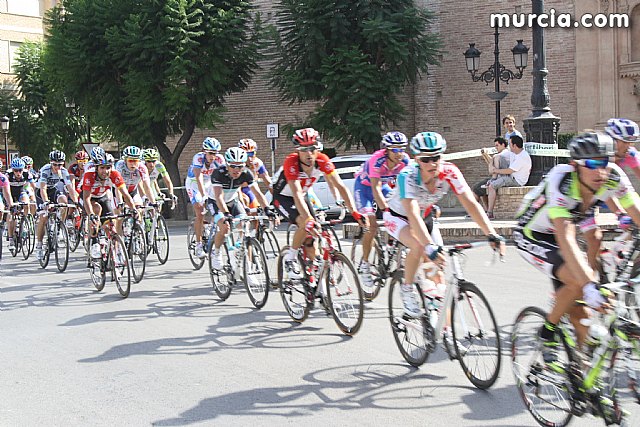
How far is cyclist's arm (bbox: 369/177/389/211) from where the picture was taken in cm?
954

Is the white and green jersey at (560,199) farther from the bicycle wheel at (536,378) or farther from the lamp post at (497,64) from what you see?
the lamp post at (497,64)

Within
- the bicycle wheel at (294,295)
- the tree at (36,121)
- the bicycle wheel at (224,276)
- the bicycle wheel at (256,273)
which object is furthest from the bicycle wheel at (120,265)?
the tree at (36,121)

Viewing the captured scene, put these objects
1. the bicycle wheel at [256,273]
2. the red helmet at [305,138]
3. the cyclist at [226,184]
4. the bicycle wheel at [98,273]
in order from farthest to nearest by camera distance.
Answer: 1. the bicycle wheel at [98,273]
2. the cyclist at [226,184]
3. the bicycle wheel at [256,273]
4. the red helmet at [305,138]

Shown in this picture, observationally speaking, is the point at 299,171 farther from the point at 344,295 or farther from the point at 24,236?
the point at 24,236

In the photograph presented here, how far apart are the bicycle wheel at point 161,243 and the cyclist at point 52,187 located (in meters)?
1.59

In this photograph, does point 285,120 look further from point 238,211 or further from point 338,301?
point 338,301

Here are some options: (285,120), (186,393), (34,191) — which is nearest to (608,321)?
(186,393)

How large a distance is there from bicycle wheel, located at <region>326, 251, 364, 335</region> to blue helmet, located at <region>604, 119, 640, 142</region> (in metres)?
2.64

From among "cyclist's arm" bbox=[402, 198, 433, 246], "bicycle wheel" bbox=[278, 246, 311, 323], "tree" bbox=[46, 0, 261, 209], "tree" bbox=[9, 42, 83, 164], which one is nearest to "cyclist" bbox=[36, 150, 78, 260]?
"bicycle wheel" bbox=[278, 246, 311, 323]

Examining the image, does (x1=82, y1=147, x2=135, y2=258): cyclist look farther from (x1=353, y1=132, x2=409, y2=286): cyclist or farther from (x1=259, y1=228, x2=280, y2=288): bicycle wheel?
(x1=353, y1=132, x2=409, y2=286): cyclist

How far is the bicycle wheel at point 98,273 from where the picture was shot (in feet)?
39.2

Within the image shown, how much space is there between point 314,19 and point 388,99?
376 centimetres

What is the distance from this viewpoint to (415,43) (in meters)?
28.8

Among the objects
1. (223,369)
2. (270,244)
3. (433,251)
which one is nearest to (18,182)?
(270,244)
